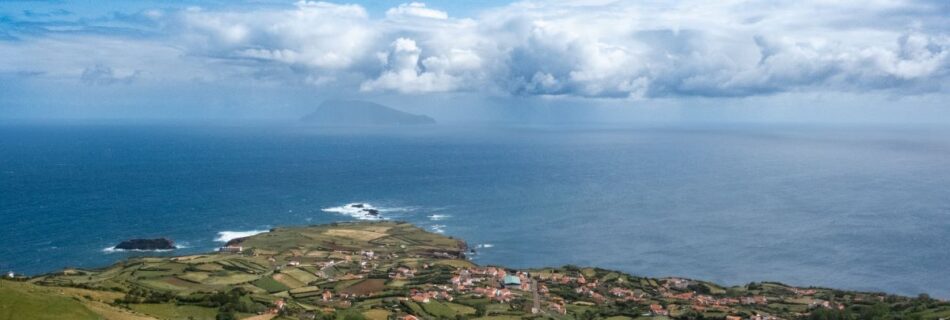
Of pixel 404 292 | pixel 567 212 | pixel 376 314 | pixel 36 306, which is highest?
pixel 36 306

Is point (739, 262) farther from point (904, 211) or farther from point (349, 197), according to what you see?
point (349, 197)

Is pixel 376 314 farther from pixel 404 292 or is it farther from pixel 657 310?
pixel 657 310

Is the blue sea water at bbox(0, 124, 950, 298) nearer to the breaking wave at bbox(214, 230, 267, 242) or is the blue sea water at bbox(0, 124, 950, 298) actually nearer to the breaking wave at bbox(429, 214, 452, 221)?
the breaking wave at bbox(429, 214, 452, 221)

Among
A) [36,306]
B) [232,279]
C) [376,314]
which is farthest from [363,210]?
[36,306]

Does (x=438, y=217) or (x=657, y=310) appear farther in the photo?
(x=438, y=217)

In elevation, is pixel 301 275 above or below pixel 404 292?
below

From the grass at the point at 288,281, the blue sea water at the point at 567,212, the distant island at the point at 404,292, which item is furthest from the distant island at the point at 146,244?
the grass at the point at 288,281

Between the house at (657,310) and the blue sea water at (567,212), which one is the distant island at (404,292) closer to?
the house at (657,310)

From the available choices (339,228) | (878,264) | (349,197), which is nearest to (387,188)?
(349,197)

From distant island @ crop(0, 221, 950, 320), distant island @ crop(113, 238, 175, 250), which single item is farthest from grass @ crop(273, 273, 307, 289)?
distant island @ crop(113, 238, 175, 250)

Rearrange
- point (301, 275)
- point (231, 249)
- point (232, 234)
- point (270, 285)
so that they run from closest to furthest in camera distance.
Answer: point (270, 285)
point (301, 275)
point (231, 249)
point (232, 234)
